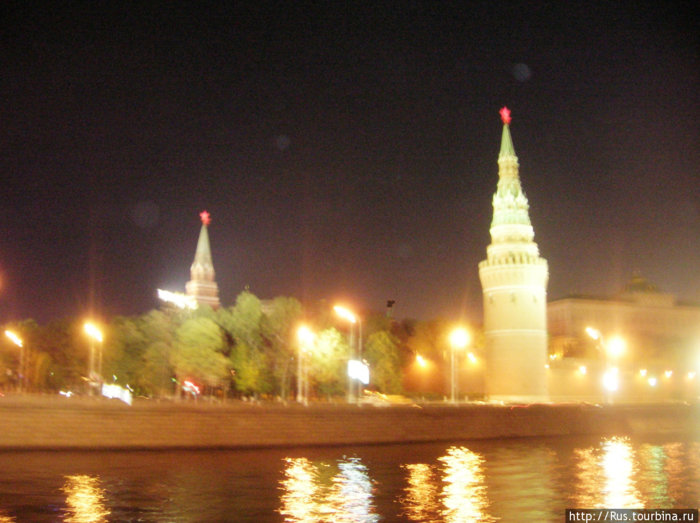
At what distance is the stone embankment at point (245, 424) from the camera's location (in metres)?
40.3

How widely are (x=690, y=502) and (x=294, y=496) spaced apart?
41.2ft

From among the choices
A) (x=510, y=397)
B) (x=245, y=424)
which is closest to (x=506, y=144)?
(x=510, y=397)

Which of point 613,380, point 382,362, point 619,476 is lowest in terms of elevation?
point 619,476

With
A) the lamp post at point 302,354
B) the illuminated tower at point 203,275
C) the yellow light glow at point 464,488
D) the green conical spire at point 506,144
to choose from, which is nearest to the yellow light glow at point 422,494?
the yellow light glow at point 464,488

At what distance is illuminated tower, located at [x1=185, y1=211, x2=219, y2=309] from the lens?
109438 mm

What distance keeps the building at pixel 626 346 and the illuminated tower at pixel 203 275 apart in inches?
1706

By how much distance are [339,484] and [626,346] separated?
89168mm

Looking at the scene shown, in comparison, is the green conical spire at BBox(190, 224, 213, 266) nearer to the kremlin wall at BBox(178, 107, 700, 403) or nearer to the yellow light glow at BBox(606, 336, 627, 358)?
the kremlin wall at BBox(178, 107, 700, 403)

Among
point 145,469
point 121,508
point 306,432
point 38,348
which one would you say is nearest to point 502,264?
point 306,432

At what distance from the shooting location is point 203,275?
366 ft

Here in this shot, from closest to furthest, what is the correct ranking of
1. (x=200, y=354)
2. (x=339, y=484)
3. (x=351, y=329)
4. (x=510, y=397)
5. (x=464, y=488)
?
(x=464, y=488) < (x=339, y=484) < (x=351, y=329) < (x=200, y=354) < (x=510, y=397)

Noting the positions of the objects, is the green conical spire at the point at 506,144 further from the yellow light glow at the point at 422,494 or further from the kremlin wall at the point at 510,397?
the yellow light glow at the point at 422,494

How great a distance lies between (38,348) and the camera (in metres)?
79.8

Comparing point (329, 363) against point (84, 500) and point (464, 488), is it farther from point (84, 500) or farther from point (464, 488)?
point (84, 500)
